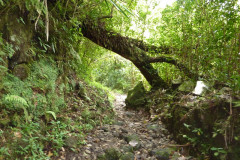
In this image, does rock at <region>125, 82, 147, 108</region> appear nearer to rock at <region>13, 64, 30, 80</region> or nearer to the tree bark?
the tree bark

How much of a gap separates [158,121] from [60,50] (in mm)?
3522

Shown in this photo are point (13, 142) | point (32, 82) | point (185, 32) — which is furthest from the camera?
point (185, 32)

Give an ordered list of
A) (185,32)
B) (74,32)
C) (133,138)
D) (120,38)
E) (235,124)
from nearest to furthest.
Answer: (235,124) → (133,138) → (74,32) → (185,32) → (120,38)

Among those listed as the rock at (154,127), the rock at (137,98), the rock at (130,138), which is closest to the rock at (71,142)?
the rock at (130,138)

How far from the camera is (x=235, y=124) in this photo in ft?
8.02

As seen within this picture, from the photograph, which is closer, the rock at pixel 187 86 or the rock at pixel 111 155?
the rock at pixel 111 155

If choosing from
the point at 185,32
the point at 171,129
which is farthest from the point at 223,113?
the point at 185,32

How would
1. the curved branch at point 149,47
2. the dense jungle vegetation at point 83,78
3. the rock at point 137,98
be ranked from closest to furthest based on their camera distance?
the dense jungle vegetation at point 83,78
the curved branch at point 149,47
the rock at point 137,98

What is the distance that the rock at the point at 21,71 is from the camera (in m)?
2.83

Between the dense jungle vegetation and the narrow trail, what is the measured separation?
172 millimetres

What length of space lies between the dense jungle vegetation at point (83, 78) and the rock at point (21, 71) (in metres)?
0.02

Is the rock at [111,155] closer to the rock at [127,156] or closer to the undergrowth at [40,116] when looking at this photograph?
the rock at [127,156]

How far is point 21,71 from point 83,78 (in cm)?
332

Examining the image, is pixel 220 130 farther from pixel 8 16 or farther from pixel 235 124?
pixel 8 16
